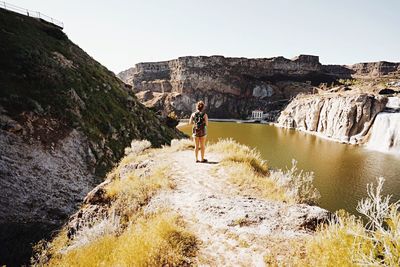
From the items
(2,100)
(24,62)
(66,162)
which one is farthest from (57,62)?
(66,162)

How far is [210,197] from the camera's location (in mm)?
6852

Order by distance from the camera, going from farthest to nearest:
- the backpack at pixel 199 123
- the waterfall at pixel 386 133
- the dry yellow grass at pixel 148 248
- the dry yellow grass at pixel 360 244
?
the waterfall at pixel 386 133 < the backpack at pixel 199 123 < the dry yellow grass at pixel 148 248 < the dry yellow grass at pixel 360 244

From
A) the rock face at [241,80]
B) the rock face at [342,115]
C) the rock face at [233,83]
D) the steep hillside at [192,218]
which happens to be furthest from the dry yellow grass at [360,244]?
the rock face at [233,83]

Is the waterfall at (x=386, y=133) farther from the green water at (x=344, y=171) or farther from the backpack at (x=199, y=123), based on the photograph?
the backpack at (x=199, y=123)

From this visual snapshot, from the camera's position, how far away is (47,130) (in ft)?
56.7

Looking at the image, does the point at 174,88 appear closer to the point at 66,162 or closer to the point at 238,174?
the point at 66,162

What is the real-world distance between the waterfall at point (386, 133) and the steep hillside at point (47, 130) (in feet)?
109

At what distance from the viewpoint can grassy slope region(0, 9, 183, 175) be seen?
18641mm

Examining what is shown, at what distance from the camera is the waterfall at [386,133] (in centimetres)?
3722

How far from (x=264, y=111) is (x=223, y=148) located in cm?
9005

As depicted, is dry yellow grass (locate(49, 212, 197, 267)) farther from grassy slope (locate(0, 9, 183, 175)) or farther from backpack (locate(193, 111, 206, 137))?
grassy slope (locate(0, 9, 183, 175))

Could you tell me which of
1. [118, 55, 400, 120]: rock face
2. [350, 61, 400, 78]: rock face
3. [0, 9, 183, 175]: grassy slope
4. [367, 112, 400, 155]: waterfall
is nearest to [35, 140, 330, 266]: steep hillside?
[0, 9, 183, 175]: grassy slope

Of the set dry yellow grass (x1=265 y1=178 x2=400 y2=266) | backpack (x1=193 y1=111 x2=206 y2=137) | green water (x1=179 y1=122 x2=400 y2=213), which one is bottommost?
green water (x1=179 y1=122 x2=400 y2=213)

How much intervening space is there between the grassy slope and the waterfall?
107ft
